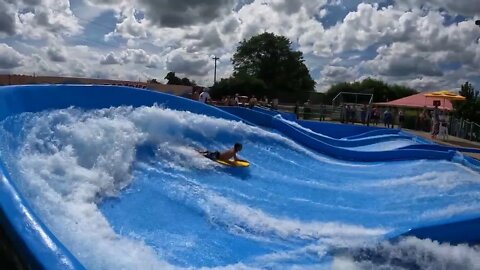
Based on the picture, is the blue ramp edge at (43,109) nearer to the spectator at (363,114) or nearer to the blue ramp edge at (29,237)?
the blue ramp edge at (29,237)

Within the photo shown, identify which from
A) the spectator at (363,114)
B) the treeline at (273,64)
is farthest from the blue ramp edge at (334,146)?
the treeline at (273,64)

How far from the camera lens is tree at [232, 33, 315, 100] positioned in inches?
2194

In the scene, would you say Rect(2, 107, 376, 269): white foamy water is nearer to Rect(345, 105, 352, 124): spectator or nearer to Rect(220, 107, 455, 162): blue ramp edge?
Rect(220, 107, 455, 162): blue ramp edge

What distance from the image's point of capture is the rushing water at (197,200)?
404cm

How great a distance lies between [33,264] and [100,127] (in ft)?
14.8

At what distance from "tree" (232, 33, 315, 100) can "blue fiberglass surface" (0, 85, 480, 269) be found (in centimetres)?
4667

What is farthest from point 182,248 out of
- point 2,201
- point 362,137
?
point 362,137

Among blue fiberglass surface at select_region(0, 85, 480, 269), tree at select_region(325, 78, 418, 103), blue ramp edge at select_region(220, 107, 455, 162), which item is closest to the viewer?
blue fiberglass surface at select_region(0, 85, 480, 269)

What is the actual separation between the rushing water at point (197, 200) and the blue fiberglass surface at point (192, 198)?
18mm

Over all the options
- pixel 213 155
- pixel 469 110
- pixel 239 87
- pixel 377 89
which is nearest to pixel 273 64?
pixel 239 87

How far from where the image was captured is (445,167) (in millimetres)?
9047

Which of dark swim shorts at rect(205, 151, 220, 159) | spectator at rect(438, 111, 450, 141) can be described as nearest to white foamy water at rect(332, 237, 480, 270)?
dark swim shorts at rect(205, 151, 220, 159)

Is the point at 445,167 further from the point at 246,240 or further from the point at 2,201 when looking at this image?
the point at 2,201

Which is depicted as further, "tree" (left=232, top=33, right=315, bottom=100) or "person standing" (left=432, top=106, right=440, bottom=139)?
"tree" (left=232, top=33, right=315, bottom=100)
